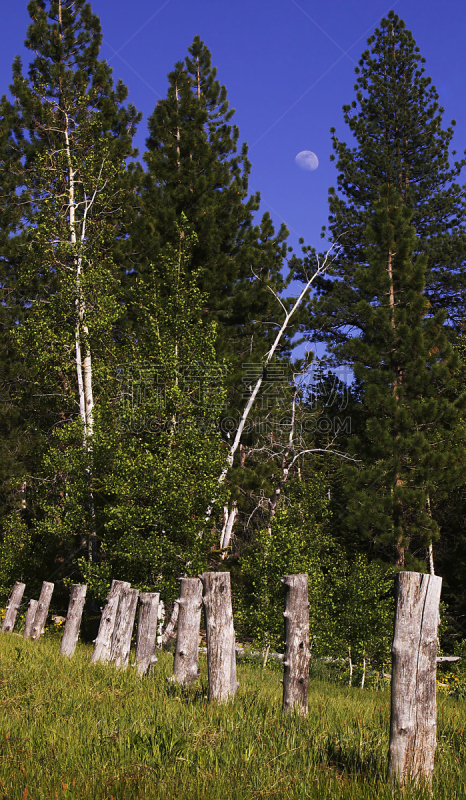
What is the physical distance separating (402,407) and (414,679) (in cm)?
1210

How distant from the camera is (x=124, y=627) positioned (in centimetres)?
792

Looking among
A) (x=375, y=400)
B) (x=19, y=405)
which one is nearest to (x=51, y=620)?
(x=19, y=405)

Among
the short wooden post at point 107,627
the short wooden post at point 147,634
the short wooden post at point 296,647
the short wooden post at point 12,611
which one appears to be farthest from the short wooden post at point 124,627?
the short wooden post at point 12,611

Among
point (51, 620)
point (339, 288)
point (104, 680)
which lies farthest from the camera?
point (339, 288)

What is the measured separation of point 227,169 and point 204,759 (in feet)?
59.1

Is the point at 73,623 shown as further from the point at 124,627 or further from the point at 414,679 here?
the point at 414,679

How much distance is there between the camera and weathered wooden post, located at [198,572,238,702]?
5.44 metres

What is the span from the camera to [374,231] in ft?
53.6

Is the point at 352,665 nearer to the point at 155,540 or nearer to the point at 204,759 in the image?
the point at 155,540

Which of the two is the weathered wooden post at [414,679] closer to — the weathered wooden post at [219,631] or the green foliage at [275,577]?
the weathered wooden post at [219,631]

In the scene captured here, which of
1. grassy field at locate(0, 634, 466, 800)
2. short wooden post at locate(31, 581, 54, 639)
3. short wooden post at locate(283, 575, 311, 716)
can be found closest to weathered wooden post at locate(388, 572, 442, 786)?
grassy field at locate(0, 634, 466, 800)

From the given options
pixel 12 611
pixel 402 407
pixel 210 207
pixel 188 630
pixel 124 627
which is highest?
pixel 210 207

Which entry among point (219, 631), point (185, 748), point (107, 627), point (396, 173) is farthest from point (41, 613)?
point (396, 173)


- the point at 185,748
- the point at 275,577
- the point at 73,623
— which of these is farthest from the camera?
the point at 275,577
